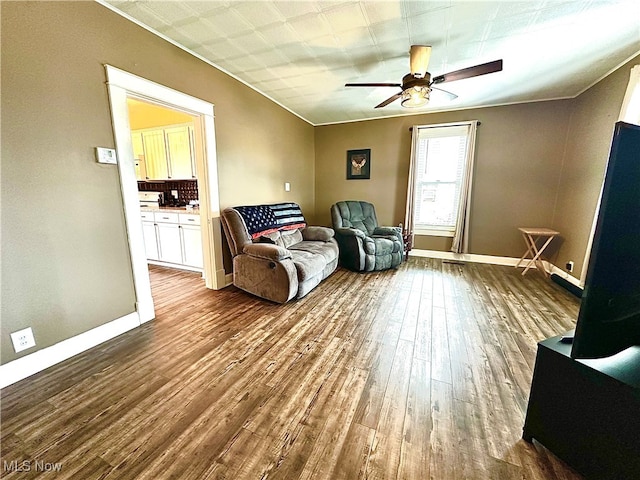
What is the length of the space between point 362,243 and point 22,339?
3424mm

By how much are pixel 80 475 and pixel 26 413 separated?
68cm

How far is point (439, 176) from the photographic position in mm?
4547

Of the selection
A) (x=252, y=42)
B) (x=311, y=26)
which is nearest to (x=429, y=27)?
(x=311, y=26)

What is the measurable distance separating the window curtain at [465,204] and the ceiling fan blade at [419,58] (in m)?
2.26

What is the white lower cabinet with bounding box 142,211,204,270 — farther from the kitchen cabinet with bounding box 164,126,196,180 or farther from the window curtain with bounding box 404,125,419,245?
the window curtain with bounding box 404,125,419,245

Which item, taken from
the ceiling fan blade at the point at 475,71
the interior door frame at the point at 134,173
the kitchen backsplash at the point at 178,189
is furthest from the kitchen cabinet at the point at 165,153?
the ceiling fan blade at the point at 475,71

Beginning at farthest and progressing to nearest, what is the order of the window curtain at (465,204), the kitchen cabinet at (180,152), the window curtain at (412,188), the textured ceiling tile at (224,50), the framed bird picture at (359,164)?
the framed bird picture at (359,164), the window curtain at (412,188), the window curtain at (465,204), the kitchen cabinet at (180,152), the textured ceiling tile at (224,50)

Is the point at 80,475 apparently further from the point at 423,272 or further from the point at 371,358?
the point at 423,272

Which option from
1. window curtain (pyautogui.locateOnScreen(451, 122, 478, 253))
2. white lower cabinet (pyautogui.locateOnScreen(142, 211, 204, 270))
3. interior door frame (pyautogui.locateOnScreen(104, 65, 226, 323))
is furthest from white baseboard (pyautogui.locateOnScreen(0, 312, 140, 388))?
window curtain (pyautogui.locateOnScreen(451, 122, 478, 253))

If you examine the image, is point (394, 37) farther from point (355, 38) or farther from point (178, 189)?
point (178, 189)

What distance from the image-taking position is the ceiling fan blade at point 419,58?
2203mm

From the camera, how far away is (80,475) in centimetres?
109

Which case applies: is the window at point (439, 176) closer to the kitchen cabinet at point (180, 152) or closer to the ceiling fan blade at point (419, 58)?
the ceiling fan blade at point (419, 58)

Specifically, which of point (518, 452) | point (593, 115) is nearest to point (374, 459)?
point (518, 452)
